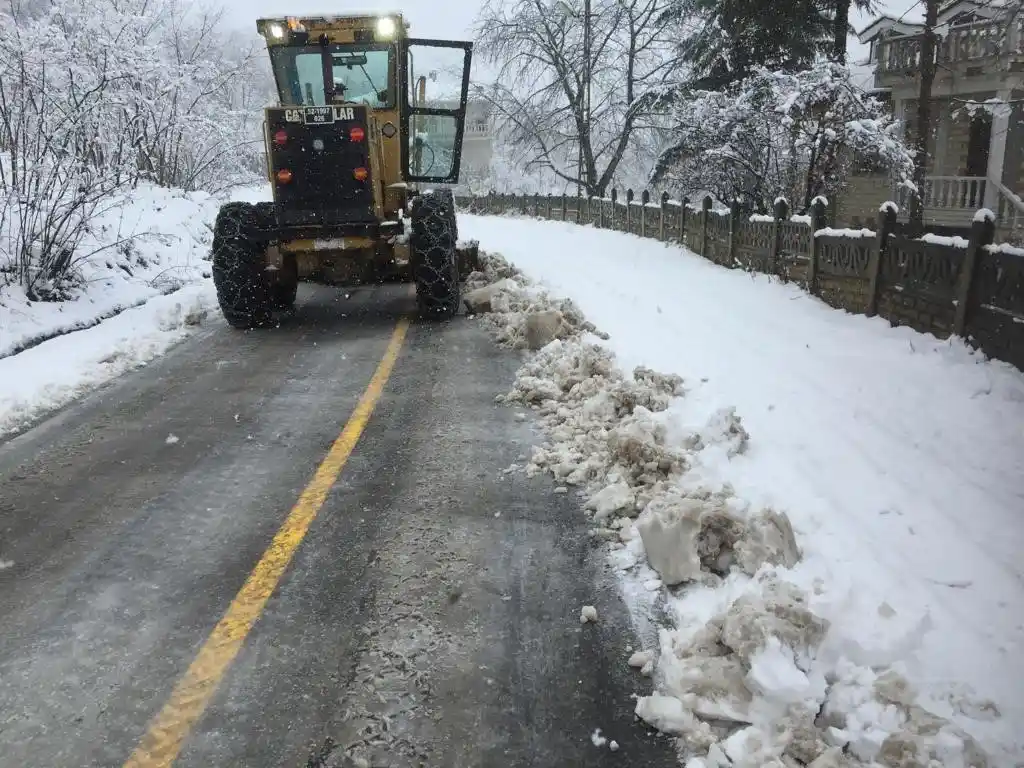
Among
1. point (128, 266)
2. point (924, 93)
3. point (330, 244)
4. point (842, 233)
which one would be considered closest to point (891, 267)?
point (842, 233)

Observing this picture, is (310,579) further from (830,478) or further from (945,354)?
(945,354)

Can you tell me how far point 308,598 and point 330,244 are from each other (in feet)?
20.0

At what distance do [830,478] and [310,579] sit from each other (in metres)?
2.94

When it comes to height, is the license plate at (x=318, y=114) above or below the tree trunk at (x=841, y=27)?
below

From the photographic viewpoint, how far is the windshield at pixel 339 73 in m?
9.27

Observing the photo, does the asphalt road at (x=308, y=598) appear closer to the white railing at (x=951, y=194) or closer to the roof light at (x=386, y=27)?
the roof light at (x=386, y=27)

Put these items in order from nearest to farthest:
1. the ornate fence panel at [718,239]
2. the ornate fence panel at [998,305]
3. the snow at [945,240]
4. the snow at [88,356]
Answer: the ornate fence panel at [998,305] < the snow at [88,356] < the snow at [945,240] < the ornate fence panel at [718,239]

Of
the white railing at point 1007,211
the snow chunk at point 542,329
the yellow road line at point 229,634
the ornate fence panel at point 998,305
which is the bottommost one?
the yellow road line at point 229,634

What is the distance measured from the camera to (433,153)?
34.6 feet

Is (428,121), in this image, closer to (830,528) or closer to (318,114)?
(318,114)

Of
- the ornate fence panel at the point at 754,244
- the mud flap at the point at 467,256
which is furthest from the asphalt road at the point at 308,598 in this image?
the ornate fence panel at the point at 754,244

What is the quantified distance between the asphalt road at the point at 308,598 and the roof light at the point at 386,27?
533 cm

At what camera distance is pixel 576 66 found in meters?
32.4

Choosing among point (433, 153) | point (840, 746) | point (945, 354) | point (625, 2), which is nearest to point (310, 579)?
point (840, 746)
